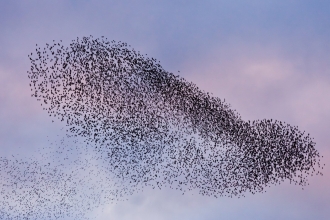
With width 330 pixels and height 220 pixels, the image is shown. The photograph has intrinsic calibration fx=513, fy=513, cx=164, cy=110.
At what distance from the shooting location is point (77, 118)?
4716 cm

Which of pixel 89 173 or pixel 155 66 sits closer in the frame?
pixel 155 66

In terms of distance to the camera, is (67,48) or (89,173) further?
(89,173)

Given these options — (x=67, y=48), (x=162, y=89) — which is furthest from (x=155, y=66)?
(x=67, y=48)

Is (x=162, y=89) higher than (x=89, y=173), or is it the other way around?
(x=162, y=89)

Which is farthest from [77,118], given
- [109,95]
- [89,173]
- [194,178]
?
[194,178]

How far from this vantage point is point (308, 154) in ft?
180

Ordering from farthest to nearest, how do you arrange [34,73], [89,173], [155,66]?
[89,173], [155,66], [34,73]

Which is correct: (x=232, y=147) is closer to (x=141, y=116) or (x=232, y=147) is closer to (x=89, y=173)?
(x=141, y=116)

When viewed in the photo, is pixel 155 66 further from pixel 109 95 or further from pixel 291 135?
pixel 291 135

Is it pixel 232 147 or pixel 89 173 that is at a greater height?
pixel 232 147

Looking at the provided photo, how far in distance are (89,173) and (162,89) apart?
11.5 meters

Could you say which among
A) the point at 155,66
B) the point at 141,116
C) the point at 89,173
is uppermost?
the point at 155,66

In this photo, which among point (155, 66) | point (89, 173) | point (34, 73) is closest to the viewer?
point (34, 73)

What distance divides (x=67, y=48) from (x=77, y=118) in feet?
21.3
